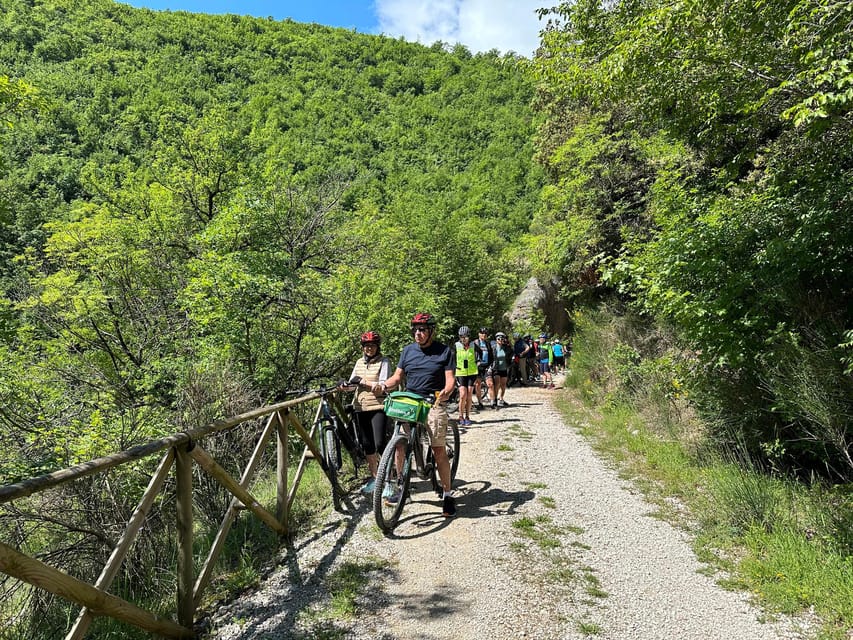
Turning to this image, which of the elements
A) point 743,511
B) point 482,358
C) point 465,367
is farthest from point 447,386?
point 482,358

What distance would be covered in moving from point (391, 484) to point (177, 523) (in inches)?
80.9

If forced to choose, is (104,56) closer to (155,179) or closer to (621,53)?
(155,179)

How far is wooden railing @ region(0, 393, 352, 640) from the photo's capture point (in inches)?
78.4

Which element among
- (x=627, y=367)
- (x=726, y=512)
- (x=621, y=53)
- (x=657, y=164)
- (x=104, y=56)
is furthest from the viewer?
(x=104, y=56)

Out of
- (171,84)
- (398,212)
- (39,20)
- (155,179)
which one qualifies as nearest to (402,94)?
(171,84)

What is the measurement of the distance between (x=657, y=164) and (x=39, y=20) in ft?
279

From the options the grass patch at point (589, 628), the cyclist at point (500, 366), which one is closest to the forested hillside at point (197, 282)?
the cyclist at point (500, 366)

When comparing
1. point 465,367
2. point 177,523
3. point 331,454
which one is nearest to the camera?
point 177,523

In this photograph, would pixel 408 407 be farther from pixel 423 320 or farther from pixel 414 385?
pixel 423 320

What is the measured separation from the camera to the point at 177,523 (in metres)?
3.02

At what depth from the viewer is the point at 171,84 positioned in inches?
2510

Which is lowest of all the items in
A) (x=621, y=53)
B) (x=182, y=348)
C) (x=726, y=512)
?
(x=726, y=512)

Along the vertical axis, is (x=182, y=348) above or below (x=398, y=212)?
below

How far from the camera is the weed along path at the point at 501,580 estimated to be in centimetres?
312
